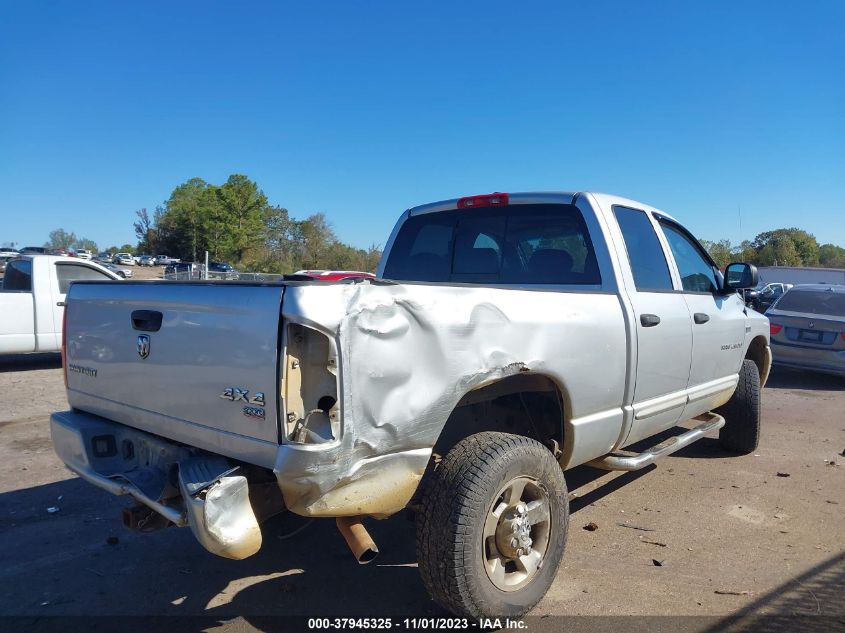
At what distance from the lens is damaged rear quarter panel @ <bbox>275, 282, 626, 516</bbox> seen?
2195 millimetres

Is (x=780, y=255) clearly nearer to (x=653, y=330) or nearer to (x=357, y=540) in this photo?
(x=653, y=330)

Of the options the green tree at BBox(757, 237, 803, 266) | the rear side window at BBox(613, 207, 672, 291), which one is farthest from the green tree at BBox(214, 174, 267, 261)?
Result: the rear side window at BBox(613, 207, 672, 291)

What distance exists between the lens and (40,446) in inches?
226

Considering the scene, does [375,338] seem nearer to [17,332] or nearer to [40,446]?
[40,446]

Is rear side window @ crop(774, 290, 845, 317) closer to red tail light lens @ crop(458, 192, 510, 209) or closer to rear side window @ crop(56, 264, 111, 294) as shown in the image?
red tail light lens @ crop(458, 192, 510, 209)

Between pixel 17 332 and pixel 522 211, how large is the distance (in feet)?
27.5

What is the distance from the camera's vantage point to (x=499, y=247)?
4227 mm

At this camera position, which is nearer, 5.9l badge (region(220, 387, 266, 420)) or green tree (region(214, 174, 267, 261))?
5.9l badge (region(220, 387, 266, 420))

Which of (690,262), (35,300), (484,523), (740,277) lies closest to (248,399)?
(484,523)

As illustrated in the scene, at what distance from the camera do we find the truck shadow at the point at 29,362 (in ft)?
32.3

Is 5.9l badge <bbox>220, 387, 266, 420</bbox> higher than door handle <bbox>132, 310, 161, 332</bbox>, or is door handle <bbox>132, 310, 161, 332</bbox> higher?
door handle <bbox>132, 310, 161, 332</bbox>

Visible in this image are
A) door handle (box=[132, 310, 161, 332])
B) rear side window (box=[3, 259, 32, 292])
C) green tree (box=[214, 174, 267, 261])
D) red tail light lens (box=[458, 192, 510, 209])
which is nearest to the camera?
door handle (box=[132, 310, 161, 332])

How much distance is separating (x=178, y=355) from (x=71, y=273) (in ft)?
28.1

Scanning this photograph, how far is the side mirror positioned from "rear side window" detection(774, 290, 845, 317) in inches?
229
